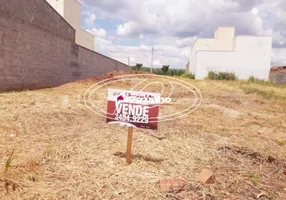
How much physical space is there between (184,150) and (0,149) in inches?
91.6

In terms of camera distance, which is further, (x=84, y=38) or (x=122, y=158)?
(x=84, y=38)

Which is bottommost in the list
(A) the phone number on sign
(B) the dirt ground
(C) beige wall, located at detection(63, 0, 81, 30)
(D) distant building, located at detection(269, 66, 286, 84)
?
(B) the dirt ground

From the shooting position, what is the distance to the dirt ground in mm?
2332

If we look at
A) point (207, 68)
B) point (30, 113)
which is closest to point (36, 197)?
point (30, 113)

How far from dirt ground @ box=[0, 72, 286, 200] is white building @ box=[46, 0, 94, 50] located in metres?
18.3

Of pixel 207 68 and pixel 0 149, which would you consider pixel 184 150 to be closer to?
pixel 0 149

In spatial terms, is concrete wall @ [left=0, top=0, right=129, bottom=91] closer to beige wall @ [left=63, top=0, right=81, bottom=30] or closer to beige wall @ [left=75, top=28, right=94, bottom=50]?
beige wall @ [left=63, top=0, right=81, bottom=30]

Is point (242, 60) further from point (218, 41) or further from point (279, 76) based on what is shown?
point (218, 41)

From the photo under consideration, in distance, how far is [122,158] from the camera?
3043mm

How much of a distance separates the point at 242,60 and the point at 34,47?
59.5ft

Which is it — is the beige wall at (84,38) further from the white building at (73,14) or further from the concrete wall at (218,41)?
the concrete wall at (218,41)

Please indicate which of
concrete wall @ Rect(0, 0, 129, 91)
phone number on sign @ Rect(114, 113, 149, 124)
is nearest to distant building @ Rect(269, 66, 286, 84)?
concrete wall @ Rect(0, 0, 129, 91)

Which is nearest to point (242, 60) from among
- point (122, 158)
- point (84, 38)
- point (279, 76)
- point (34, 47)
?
point (279, 76)

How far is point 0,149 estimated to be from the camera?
3180 mm
